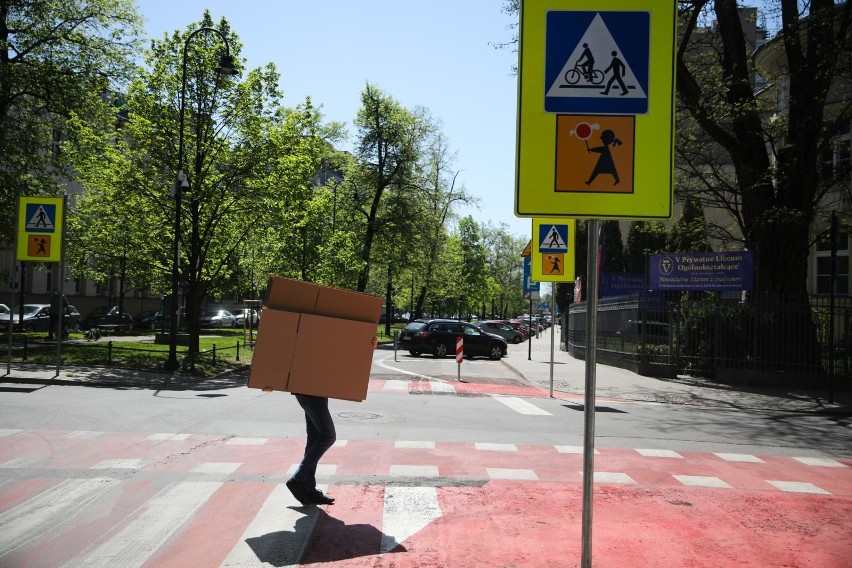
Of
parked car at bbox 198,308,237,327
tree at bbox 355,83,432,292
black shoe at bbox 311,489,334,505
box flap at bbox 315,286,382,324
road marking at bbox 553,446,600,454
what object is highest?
tree at bbox 355,83,432,292

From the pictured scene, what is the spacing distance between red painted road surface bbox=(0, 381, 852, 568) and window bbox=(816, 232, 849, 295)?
23.8 m

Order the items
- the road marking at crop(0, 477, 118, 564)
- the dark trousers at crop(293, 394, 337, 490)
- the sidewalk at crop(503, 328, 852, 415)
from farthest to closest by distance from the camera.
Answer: the sidewalk at crop(503, 328, 852, 415) → the dark trousers at crop(293, 394, 337, 490) → the road marking at crop(0, 477, 118, 564)

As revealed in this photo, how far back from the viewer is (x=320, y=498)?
612cm

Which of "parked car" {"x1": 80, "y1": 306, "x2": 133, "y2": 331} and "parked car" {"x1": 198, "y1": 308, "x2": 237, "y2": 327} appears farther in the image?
"parked car" {"x1": 198, "y1": 308, "x2": 237, "y2": 327}

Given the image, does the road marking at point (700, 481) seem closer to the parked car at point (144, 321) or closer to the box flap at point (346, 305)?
the box flap at point (346, 305)

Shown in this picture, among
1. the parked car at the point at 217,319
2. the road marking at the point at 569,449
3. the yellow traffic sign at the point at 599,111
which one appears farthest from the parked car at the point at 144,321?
the yellow traffic sign at the point at 599,111

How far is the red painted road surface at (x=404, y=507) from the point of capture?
4922mm

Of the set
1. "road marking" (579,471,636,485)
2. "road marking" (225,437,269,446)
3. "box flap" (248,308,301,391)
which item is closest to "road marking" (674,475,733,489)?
A: "road marking" (579,471,636,485)

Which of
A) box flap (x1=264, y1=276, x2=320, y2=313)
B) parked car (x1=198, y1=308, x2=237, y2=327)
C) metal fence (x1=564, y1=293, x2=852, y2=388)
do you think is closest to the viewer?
box flap (x1=264, y1=276, x2=320, y2=313)

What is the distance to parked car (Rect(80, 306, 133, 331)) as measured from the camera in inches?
1650

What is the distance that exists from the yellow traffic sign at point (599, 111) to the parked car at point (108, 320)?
41806mm

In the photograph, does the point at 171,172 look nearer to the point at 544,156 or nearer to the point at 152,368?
the point at 152,368

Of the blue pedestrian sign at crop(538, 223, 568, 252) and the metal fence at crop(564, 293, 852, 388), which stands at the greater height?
the blue pedestrian sign at crop(538, 223, 568, 252)

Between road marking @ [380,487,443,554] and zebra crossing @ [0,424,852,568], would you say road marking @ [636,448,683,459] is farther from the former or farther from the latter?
road marking @ [380,487,443,554]
